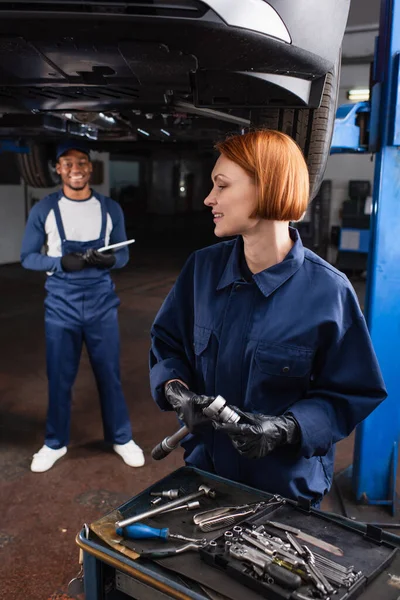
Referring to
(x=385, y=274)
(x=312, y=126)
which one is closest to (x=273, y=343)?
(x=312, y=126)

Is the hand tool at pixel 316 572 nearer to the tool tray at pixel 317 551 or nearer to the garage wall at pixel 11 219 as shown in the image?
the tool tray at pixel 317 551

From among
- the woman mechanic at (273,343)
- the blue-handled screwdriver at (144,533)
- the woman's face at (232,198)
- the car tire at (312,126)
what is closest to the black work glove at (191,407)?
the woman mechanic at (273,343)

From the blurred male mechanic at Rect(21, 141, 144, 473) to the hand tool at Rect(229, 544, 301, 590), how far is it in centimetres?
180

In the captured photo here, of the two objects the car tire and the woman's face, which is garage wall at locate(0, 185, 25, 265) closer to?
the car tire

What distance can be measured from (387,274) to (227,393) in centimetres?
119

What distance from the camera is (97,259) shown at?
2545 mm

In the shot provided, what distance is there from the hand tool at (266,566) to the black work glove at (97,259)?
6.00 feet

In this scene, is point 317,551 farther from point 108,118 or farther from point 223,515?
point 108,118

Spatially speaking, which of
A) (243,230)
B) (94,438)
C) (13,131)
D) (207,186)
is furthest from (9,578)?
(207,186)

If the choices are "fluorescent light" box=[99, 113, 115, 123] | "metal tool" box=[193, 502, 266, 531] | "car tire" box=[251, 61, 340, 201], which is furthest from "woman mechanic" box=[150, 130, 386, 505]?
"fluorescent light" box=[99, 113, 115, 123]

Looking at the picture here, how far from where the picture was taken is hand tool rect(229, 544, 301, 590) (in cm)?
82

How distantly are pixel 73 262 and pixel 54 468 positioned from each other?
0.98 meters

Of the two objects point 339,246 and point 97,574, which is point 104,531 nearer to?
point 97,574

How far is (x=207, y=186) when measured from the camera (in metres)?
18.6
